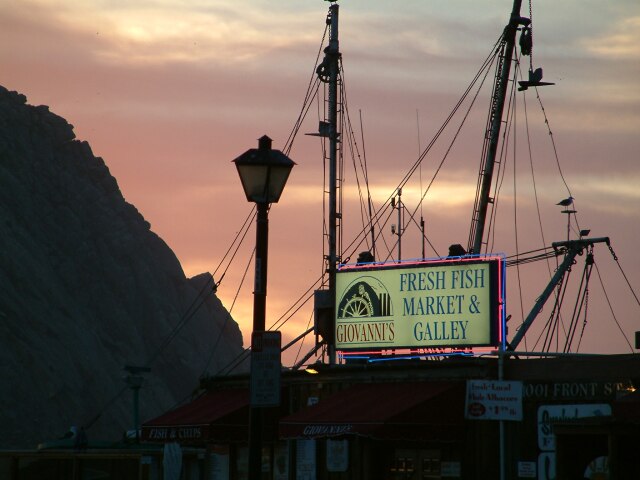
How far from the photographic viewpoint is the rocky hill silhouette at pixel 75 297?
12569 cm

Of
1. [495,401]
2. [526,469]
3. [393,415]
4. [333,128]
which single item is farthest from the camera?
[333,128]

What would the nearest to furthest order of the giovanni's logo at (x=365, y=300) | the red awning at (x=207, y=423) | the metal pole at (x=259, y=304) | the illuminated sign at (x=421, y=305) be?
1. the metal pole at (x=259, y=304)
2. the illuminated sign at (x=421, y=305)
3. the red awning at (x=207, y=423)
4. the giovanni's logo at (x=365, y=300)

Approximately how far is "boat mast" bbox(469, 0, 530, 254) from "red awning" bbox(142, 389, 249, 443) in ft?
38.5

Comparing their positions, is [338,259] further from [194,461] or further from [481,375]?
[481,375]

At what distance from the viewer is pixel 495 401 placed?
23938mm

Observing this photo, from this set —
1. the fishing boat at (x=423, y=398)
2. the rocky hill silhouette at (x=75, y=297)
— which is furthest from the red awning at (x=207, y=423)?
the rocky hill silhouette at (x=75, y=297)

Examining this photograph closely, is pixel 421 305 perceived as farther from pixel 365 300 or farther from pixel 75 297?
pixel 75 297

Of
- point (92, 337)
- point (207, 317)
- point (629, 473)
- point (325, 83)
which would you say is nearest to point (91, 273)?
point (92, 337)

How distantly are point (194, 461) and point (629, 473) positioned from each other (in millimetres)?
15243

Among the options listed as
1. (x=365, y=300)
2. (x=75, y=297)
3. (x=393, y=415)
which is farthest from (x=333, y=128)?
(x=75, y=297)

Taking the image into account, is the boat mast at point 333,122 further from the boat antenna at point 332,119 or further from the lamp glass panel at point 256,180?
the lamp glass panel at point 256,180

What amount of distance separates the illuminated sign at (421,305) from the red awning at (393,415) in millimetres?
2346

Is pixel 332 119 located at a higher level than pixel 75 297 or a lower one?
lower

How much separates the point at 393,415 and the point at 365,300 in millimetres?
6156
